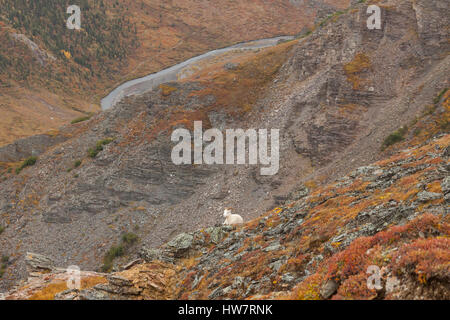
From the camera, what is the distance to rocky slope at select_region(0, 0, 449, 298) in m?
21.8

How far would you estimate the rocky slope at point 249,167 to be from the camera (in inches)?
857

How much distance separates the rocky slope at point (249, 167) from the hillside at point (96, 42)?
131 ft

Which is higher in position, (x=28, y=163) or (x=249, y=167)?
(x=28, y=163)

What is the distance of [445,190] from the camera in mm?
13422

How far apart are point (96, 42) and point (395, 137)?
141 m

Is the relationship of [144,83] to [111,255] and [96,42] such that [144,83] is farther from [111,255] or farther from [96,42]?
[111,255]

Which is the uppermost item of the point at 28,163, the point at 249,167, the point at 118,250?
the point at 28,163

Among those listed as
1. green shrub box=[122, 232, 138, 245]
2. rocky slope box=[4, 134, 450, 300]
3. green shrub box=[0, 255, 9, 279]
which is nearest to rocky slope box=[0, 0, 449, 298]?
rocky slope box=[4, 134, 450, 300]

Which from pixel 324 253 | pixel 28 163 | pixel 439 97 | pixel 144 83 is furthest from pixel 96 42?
pixel 324 253

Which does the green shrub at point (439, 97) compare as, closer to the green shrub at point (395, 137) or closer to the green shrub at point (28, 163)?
the green shrub at point (395, 137)

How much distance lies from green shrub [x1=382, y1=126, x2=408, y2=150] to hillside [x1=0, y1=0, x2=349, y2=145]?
2389 inches

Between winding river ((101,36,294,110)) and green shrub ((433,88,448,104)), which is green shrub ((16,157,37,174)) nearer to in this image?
green shrub ((433,88,448,104))

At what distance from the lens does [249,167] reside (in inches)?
1705

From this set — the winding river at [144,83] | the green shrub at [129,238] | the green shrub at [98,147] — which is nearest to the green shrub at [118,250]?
the green shrub at [129,238]
